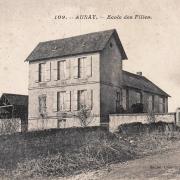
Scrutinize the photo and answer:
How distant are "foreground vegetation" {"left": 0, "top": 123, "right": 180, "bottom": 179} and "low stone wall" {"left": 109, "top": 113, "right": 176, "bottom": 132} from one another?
7854mm

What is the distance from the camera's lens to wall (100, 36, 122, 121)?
116 feet

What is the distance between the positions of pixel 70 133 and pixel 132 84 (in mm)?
21048

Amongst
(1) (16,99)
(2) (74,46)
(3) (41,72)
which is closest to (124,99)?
(2) (74,46)

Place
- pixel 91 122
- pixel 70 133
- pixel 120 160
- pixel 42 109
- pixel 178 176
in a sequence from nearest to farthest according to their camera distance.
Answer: pixel 178 176
pixel 120 160
pixel 70 133
pixel 91 122
pixel 42 109

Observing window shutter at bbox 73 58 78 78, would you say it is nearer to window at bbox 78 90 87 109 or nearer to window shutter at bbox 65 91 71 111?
window at bbox 78 90 87 109

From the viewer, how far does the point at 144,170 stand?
1518 centimetres

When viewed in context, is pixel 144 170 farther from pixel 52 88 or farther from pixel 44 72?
pixel 44 72

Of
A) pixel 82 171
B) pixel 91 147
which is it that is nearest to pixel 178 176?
pixel 82 171

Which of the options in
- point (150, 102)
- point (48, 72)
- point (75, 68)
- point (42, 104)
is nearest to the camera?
point (75, 68)

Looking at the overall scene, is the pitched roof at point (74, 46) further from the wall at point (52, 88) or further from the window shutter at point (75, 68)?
the window shutter at point (75, 68)

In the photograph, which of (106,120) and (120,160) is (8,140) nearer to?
(120,160)

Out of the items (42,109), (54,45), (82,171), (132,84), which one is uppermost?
(54,45)

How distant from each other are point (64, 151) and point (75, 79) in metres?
17.1

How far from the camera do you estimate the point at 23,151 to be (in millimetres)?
18922
